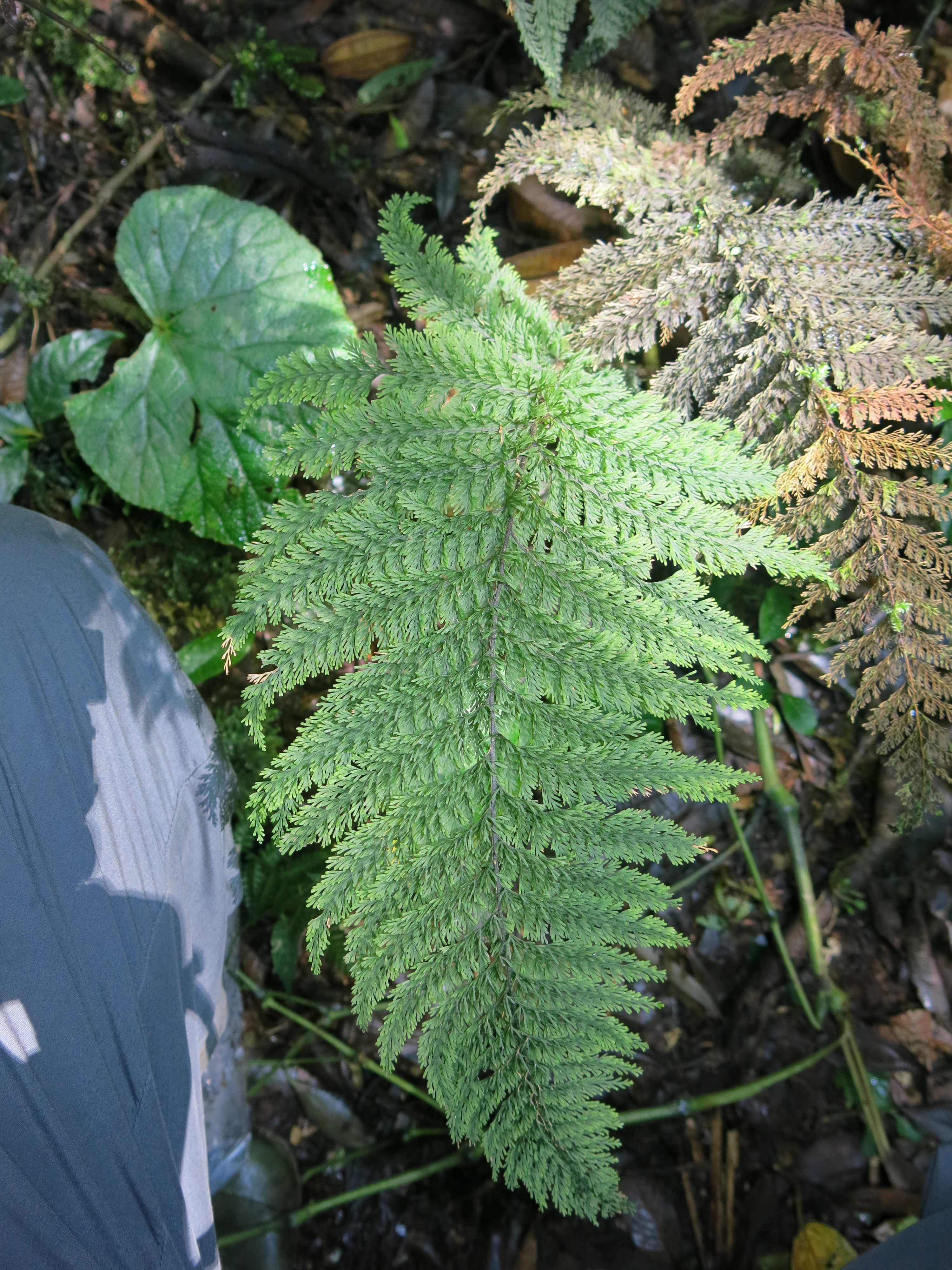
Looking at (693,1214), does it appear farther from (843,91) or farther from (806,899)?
(843,91)

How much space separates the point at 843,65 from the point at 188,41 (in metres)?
1.84

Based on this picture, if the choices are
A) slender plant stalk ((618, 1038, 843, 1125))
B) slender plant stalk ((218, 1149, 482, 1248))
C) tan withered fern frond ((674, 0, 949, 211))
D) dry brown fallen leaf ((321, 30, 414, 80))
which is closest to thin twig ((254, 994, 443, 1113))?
slender plant stalk ((218, 1149, 482, 1248))

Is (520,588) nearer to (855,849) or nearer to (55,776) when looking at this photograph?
(55,776)

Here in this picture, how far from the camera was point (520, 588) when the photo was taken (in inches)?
49.5

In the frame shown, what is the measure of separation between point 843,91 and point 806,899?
76.7 inches

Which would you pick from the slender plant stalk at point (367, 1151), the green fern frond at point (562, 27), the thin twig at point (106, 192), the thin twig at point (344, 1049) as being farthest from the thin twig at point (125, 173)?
the slender plant stalk at point (367, 1151)

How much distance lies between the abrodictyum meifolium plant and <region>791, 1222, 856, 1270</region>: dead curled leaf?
1.12 m

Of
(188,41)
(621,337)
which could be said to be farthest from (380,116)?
(621,337)

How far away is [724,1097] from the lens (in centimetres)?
206

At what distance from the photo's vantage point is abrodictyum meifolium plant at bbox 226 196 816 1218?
1.21 meters

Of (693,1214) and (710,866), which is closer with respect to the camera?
(693,1214)

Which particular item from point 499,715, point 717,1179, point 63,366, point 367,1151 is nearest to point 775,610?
point 499,715

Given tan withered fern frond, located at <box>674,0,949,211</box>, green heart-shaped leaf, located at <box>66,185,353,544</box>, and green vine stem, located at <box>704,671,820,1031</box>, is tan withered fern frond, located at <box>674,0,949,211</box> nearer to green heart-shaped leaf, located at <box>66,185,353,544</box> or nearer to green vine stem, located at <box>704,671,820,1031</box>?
green heart-shaped leaf, located at <box>66,185,353,544</box>

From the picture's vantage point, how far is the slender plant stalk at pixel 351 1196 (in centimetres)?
208
